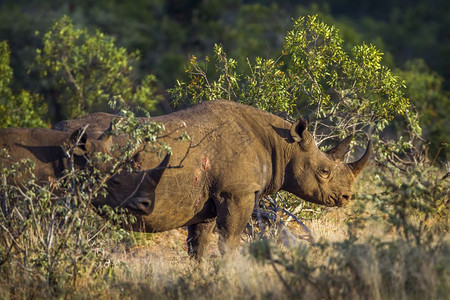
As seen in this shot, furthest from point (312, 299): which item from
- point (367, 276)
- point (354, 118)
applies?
point (354, 118)

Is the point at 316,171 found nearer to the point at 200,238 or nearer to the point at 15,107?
the point at 200,238

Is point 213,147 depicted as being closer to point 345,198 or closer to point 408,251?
point 345,198

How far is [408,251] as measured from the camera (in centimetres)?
747

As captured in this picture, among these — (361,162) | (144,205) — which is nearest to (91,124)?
(144,205)

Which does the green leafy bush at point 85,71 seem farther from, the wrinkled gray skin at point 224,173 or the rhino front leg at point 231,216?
the rhino front leg at point 231,216

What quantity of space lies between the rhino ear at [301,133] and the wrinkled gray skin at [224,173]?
0.01 metres

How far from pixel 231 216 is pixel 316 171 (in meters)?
1.50

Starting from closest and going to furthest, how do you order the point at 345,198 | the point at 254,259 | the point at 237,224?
the point at 254,259, the point at 237,224, the point at 345,198

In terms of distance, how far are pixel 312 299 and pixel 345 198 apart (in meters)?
3.58

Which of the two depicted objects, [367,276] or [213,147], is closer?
[367,276]

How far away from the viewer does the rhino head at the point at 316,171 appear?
10289 millimetres

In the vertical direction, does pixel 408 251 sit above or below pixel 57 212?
above

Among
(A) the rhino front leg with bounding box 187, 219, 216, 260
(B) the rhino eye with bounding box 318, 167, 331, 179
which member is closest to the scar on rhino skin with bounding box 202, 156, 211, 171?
(A) the rhino front leg with bounding box 187, 219, 216, 260

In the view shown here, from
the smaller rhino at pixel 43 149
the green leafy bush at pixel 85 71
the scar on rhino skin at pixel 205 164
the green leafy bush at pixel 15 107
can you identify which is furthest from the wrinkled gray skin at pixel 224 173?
the green leafy bush at pixel 85 71
